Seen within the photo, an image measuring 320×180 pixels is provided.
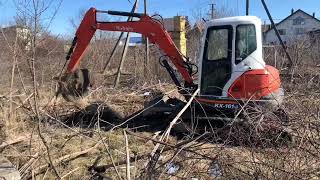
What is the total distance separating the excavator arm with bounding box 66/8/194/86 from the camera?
980cm

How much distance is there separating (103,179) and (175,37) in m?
11.9

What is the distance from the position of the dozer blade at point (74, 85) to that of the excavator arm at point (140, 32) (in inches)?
6.2

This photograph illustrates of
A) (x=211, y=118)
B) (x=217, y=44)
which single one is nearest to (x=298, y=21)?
(x=217, y=44)

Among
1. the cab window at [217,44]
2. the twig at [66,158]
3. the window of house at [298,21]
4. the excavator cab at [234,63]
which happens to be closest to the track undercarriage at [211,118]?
the excavator cab at [234,63]

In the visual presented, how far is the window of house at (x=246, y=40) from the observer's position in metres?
8.63

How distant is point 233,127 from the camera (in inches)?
192

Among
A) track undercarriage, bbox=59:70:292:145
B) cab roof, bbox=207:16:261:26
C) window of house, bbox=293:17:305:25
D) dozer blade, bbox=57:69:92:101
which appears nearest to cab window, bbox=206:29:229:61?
cab roof, bbox=207:16:261:26

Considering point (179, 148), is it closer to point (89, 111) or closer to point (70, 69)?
point (89, 111)

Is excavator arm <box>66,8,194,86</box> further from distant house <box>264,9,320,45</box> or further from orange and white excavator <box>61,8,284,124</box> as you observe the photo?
distant house <box>264,9,320,45</box>

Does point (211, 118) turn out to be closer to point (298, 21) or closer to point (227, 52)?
point (227, 52)

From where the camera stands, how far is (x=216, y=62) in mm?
8969

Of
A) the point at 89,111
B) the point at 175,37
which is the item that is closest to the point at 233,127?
the point at 89,111

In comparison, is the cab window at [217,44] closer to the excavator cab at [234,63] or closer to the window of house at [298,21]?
the excavator cab at [234,63]

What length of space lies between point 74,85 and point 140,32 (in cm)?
216
